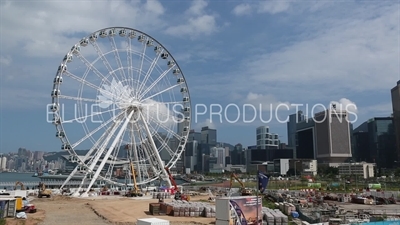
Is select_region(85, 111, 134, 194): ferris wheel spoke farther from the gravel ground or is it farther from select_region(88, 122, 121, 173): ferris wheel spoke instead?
the gravel ground

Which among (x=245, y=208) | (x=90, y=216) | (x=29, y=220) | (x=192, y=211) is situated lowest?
(x=90, y=216)

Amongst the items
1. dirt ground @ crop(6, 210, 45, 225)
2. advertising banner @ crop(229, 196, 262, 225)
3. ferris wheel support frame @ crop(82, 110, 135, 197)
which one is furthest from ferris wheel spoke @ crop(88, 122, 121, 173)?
advertising banner @ crop(229, 196, 262, 225)

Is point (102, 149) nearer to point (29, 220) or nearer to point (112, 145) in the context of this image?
point (112, 145)

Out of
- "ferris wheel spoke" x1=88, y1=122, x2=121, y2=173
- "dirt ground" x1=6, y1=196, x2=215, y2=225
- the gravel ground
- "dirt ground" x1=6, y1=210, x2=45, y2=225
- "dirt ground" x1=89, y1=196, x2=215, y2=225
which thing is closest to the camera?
"dirt ground" x1=6, y1=210, x2=45, y2=225

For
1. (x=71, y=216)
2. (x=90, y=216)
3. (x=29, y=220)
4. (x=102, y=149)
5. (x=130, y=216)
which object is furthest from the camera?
(x=102, y=149)

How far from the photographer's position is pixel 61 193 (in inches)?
2352

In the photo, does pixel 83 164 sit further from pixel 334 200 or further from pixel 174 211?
pixel 334 200

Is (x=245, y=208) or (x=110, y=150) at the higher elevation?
(x=110, y=150)

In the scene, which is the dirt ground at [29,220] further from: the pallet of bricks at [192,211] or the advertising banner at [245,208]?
the advertising banner at [245,208]

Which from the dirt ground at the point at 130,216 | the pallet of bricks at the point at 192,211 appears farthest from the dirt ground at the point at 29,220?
the pallet of bricks at the point at 192,211

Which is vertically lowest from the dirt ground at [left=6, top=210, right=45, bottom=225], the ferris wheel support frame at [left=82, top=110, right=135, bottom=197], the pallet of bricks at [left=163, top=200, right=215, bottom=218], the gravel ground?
the gravel ground

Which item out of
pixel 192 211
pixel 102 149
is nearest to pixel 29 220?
pixel 192 211

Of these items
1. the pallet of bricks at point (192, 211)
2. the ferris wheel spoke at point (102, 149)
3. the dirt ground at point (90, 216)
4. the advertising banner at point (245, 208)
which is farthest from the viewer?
the ferris wheel spoke at point (102, 149)

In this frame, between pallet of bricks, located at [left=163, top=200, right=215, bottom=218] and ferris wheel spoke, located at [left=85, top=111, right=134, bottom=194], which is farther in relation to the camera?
ferris wheel spoke, located at [left=85, top=111, right=134, bottom=194]
